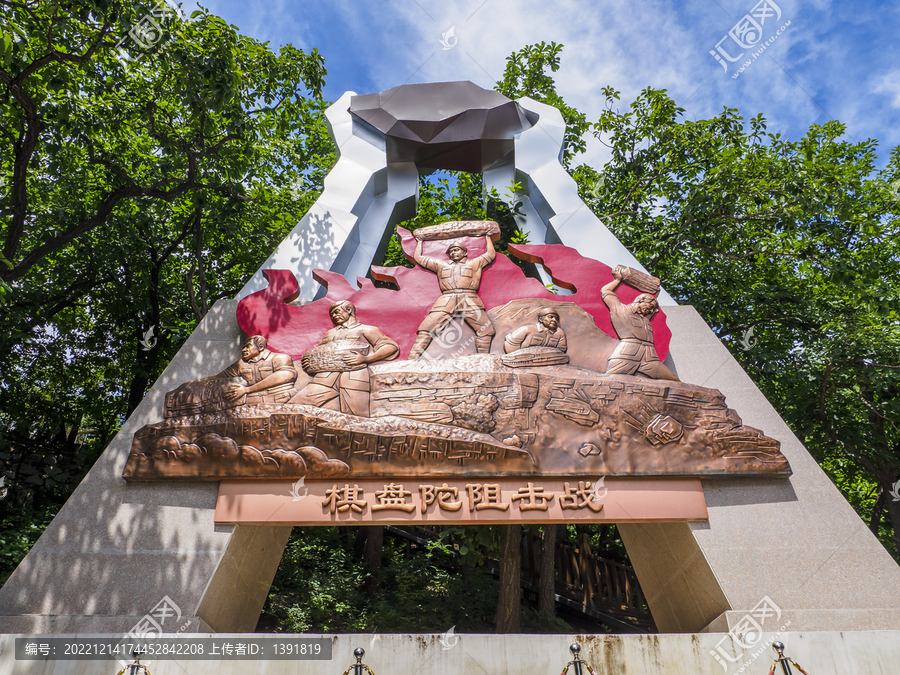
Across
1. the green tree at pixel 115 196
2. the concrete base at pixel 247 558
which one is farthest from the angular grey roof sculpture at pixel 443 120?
the concrete base at pixel 247 558

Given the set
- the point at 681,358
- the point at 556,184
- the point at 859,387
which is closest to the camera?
the point at 681,358

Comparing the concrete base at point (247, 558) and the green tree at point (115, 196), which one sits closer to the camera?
the concrete base at point (247, 558)

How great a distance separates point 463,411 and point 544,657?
2.44 m

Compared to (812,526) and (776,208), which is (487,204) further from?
(812,526)

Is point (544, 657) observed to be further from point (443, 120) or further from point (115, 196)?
point (115, 196)

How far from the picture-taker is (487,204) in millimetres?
9961

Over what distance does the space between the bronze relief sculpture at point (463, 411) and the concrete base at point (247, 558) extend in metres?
0.32

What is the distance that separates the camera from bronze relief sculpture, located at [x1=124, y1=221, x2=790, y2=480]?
5910 millimetres

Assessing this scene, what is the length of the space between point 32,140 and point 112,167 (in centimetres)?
134

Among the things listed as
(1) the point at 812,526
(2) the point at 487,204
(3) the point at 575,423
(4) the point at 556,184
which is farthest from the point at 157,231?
(1) the point at 812,526

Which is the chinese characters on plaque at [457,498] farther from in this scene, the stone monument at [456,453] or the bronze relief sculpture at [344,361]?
the bronze relief sculpture at [344,361]

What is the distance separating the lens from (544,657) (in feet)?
15.8
